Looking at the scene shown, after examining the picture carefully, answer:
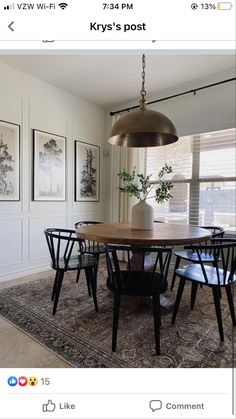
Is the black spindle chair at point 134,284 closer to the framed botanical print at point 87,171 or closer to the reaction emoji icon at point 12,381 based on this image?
the reaction emoji icon at point 12,381

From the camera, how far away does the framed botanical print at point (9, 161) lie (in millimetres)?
2594

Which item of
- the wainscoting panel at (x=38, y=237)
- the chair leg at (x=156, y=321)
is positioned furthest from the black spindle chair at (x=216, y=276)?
the wainscoting panel at (x=38, y=237)

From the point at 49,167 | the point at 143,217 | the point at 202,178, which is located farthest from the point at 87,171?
the point at 143,217

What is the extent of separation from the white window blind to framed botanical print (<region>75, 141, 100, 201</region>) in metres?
0.91

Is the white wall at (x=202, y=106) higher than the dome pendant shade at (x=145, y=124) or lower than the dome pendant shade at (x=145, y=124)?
higher

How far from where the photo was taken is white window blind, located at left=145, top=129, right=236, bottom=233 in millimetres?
2783

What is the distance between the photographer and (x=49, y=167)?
3.07 metres

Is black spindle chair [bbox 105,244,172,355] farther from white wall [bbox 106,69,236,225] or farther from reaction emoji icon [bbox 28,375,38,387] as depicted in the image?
white wall [bbox 106,69,236,225]

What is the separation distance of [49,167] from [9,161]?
0.54m

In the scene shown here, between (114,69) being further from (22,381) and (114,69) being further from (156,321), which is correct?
(22,381)

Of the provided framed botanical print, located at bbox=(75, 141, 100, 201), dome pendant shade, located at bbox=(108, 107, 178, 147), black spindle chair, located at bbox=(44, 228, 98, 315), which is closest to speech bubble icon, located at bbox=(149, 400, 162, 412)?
black spindle chair, located at bbox=(44, 228, 98, 315)

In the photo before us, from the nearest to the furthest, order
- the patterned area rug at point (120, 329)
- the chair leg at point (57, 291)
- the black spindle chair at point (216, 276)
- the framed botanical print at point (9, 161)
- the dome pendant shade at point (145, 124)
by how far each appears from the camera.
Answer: the patterned area rug at point (120, 329) → the black spindle chair at point (216, 276) → the dome pendant shade at point (145, 124) → the chair leg at point (57, 291) → the framed botanical print at point (9, 161)

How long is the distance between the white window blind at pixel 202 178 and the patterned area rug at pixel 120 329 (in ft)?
3.60
